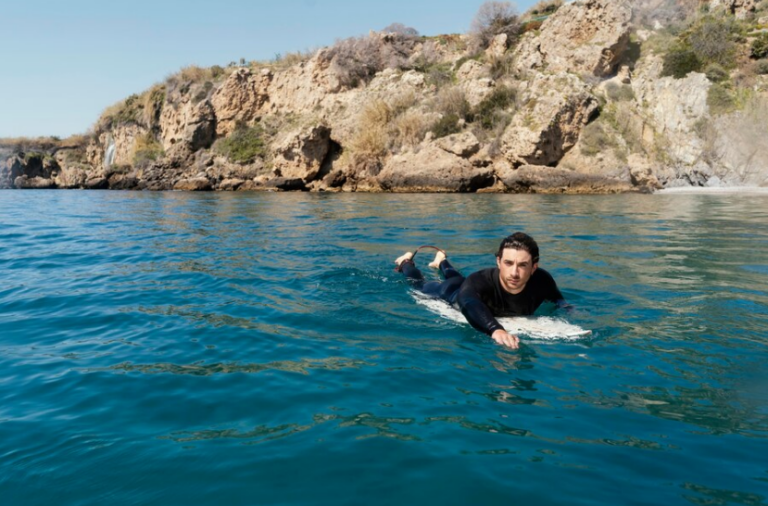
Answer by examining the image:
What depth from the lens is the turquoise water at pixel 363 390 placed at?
7.80 ft

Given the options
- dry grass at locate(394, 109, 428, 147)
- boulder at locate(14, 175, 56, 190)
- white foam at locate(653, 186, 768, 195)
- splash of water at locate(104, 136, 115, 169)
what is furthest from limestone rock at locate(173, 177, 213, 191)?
white foam at locate(653, 186, 768, 195)

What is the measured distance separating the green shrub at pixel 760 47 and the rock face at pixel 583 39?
5864mm

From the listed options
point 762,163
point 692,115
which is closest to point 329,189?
point 692,115

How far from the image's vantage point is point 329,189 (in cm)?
3067

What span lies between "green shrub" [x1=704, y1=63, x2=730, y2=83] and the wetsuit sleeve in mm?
26304

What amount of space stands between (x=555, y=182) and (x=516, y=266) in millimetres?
19546

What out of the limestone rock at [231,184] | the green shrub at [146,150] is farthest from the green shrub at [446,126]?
the green shrub at [146,150]

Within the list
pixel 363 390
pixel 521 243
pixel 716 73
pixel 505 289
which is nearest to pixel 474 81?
pixel 716 73

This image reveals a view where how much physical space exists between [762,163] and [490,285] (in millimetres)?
23424

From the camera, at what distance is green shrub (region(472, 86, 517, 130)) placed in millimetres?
27234

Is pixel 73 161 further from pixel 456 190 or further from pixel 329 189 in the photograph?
pixel 456 190

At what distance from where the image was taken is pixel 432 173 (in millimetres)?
25375

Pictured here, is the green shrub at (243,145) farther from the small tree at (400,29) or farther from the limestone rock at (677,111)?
the limestone rock at (677,111)

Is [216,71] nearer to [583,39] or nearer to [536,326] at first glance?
[583,39]
